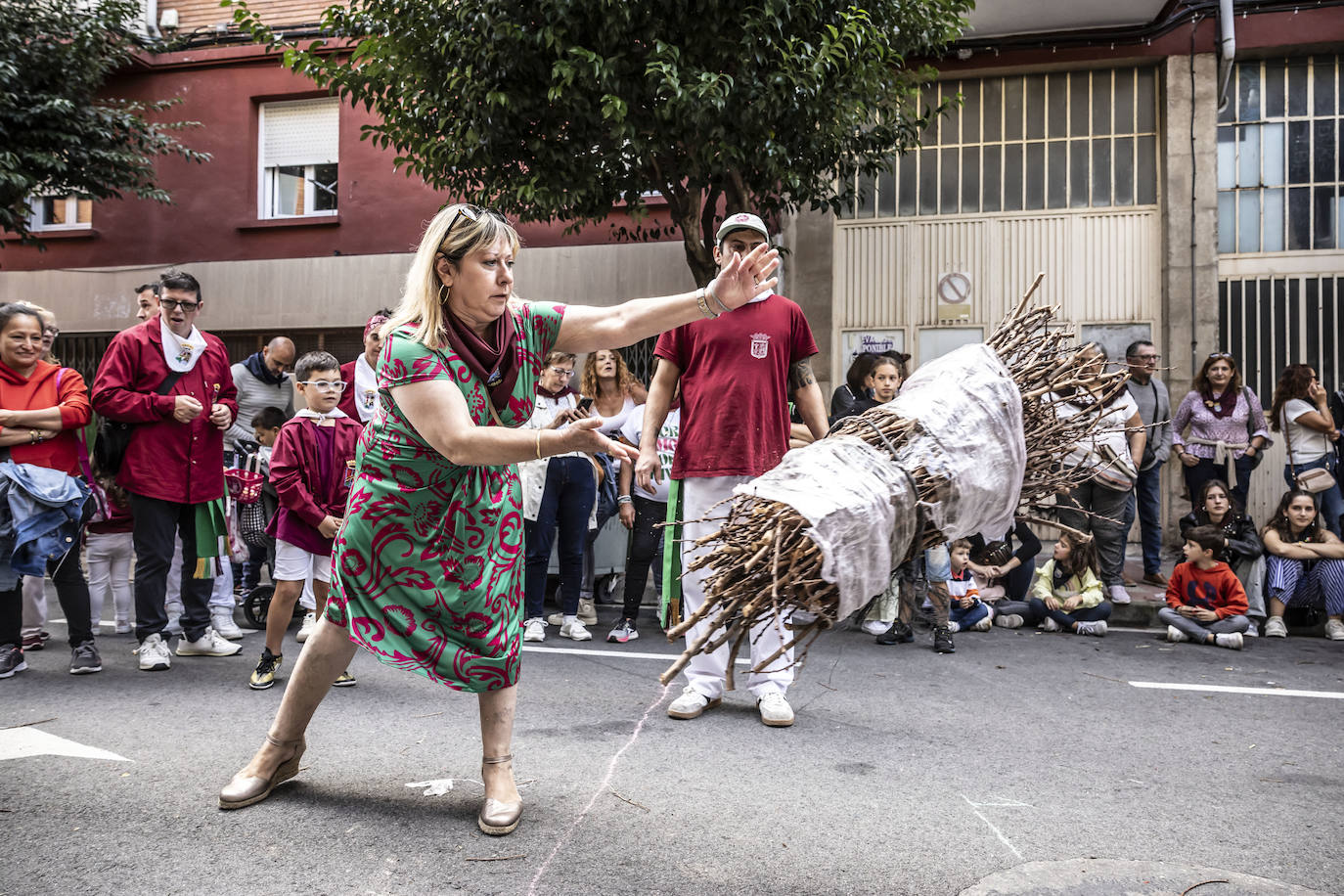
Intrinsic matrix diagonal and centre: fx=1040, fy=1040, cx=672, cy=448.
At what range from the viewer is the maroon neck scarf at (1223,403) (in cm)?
900

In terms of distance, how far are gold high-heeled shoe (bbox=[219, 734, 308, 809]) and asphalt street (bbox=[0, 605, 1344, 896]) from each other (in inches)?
1.6

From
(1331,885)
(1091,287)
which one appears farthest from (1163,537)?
A: (1331,885)

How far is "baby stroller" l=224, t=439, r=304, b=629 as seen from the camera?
665 centimetres

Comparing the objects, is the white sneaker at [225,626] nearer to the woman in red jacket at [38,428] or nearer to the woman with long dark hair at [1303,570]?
the woman in red jacket at [38,428]

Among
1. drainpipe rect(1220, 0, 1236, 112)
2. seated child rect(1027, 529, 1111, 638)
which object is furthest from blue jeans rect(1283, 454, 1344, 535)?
drainpipe rect(1220, 0, 1236, 112)

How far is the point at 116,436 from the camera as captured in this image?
18.5 feet

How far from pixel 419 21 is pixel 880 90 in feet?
13.0

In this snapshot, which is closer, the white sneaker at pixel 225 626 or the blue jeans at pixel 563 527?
the white sneaker at pixel 225 626

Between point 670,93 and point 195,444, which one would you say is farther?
point 670,93

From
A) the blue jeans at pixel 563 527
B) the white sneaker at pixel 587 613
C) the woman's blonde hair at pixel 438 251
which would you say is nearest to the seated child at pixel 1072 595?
the white sneaker at pixel 587 613

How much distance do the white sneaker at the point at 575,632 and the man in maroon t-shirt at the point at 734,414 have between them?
207cm

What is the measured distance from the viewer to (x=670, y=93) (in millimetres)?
8219

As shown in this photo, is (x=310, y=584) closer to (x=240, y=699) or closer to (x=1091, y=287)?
(x=240, y=699)

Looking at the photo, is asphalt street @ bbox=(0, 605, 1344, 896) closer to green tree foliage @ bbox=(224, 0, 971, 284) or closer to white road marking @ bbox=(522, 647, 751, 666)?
white road marking @ bbox=(522, 647, 751, 666)
